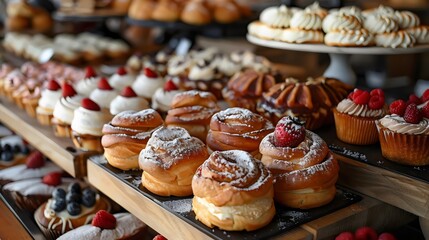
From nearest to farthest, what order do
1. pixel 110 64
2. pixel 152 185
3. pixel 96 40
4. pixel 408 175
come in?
pixel 408 175, pixel 152 185, pixel 110 64, pixel 96 40

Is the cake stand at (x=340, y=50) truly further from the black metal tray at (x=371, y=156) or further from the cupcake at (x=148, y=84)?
the cupcake at (x=148, y=84)

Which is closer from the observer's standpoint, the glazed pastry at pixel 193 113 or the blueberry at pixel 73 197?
the glazed pastry at pixel 193 113

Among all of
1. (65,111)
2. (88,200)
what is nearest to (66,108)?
(65,111)

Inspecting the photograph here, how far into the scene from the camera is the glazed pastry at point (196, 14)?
3822 mm

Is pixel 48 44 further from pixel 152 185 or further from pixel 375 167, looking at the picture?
pixel 375 167

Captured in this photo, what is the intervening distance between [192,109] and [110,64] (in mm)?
2446

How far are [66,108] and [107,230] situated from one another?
70 cm

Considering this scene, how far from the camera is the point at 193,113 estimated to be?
2.02m

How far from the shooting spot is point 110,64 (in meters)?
4.27

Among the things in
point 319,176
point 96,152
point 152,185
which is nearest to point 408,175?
point 319,176

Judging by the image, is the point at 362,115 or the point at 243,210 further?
the point at 362,115

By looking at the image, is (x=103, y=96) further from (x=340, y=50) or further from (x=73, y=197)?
(x=340, y=50)

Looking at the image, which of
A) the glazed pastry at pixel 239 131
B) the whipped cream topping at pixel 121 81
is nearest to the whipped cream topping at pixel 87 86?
the whipped cream topping at pixel 121 81

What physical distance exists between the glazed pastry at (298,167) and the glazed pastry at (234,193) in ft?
0.30
